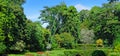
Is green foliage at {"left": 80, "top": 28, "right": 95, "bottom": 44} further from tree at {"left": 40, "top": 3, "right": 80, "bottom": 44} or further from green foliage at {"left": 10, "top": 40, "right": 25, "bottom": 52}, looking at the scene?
green foliage at {"left": 10, "top": 40, "right": 25, "bottom": 52}

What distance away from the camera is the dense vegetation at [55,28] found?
46.9m

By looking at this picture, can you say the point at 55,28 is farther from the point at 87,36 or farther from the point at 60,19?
the point at 87,36

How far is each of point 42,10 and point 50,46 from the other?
71.8 feet

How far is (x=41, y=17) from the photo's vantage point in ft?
297

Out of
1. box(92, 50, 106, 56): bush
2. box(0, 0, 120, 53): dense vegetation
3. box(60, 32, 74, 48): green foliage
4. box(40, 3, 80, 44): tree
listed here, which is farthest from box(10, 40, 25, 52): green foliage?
box(40, 3, 80, 44): tree

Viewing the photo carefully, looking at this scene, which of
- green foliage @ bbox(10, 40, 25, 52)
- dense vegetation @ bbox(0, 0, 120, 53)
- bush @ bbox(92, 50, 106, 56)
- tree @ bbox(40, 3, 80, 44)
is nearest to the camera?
bush @ bbox(92, 50, 106, 56)

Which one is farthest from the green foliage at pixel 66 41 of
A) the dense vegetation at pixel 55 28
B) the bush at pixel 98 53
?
the bush at pixel 98 53

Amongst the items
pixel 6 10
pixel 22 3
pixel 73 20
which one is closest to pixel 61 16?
pixel 73 20

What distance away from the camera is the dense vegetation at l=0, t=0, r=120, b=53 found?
46906 millimetres

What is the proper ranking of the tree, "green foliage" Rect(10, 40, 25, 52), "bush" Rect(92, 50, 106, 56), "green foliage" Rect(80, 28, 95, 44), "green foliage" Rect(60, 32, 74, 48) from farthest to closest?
the tree < "green foliage" Rect(80, 28, 95, 44) < "green foliage" Rect(60, 32, 74, 48) < "green foliage" Rect(10, 40, 25, 52) < "bush" Rect(92, 50, 106, 56)

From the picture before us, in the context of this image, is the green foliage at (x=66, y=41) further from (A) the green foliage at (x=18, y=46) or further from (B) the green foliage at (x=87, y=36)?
(A) the green foliage at (x=18, y=46)

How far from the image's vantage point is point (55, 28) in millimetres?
88250

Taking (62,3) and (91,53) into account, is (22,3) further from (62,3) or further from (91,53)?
(62,3)

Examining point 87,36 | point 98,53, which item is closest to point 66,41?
point 87,36
